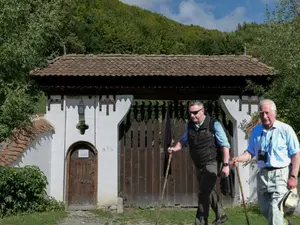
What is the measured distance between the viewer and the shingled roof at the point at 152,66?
11.9 m

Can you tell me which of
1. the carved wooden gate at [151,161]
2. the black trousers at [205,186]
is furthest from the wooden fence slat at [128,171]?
the black trousers at [205,186]

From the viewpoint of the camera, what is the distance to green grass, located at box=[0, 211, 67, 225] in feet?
31.0

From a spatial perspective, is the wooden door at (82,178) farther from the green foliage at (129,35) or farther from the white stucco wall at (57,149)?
the green foliage at (129,35)

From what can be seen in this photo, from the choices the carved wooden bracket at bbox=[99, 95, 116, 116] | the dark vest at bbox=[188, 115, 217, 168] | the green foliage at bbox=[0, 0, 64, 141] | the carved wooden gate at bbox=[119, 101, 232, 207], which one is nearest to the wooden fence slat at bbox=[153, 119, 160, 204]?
the carved wooden gate at bbox=[119, 101, 232, 207]

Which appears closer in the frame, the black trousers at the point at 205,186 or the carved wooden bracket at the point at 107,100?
the black trousers at the point at 205,186

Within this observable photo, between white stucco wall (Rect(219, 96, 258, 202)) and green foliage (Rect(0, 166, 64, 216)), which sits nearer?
green foliage (Rect(0, 166, 64, 216))

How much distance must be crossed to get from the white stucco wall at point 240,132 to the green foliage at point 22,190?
5.53 meters

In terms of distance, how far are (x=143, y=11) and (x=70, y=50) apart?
24.6 metres

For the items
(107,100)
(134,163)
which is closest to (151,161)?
(134,163)

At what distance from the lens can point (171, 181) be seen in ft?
40.8

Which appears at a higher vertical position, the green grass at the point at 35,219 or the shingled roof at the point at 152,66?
the shingled roof at the point at 152,66

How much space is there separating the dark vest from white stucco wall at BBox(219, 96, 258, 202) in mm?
6326

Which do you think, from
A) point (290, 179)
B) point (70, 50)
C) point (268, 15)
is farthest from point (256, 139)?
point (70, 50)

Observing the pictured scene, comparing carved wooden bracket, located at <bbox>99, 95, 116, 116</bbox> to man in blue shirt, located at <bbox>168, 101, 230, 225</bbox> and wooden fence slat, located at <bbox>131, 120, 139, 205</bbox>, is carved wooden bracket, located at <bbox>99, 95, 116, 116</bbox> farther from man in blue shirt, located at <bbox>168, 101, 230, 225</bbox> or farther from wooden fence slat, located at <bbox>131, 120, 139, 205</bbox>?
man in blue shirt, located at <bbox>168, 101, 230, 225</bbox>
